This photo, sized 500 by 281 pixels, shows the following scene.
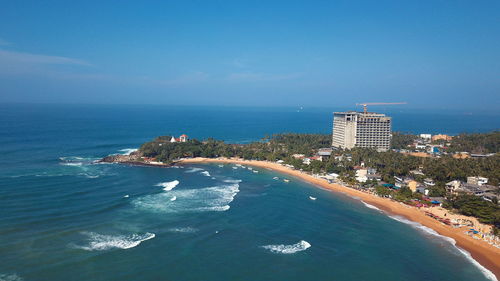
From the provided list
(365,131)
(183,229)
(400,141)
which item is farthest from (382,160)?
(183,229)

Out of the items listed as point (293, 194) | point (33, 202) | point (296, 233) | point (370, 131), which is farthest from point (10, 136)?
point (370, 131)

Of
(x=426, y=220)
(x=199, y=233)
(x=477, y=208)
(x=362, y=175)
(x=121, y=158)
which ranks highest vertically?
(x=121, y=158)

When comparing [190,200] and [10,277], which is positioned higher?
[190,200]

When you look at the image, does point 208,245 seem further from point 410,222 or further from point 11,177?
point 11,177

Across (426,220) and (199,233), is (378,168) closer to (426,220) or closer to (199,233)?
(426,220)

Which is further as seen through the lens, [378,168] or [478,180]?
[378,168]

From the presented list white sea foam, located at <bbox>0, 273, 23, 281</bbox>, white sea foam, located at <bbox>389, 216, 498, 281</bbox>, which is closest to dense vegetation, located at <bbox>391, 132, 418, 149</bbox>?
white sea foam, located at <bbox>389, 216, 498, 281</bbox>
